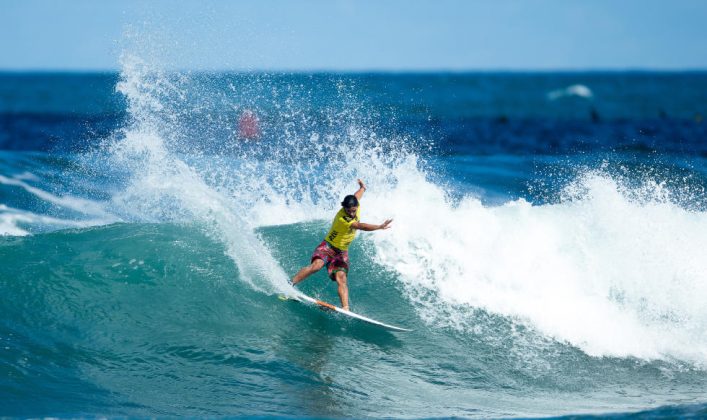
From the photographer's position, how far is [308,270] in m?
10.1

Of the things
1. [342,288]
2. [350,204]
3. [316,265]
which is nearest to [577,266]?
[342,288]

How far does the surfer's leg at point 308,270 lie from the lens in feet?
32.8

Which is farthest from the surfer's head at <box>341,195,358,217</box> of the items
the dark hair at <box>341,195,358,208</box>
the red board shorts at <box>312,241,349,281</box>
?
the red board shorts at <box>312,241,349,281</box>

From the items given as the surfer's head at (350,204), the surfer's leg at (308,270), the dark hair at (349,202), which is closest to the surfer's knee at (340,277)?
the surfer's leg at (308,270)

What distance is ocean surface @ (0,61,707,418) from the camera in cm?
Answer: 844

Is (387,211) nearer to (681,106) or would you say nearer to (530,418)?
(530,418)

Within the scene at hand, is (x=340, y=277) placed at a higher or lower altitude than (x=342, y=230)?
lower

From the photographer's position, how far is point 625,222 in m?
11.6

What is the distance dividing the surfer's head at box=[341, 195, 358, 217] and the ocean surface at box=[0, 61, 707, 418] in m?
1.36

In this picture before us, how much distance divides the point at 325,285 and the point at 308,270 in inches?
36.5

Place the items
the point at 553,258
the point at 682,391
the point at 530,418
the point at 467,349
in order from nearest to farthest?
the point at 530,418
the point at 682,391
the point at 467,349
the point at 553,258

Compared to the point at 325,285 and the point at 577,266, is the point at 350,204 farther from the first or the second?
the point at 577,266

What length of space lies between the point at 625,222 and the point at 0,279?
8766 mm

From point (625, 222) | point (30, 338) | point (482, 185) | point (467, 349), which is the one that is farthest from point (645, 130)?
point (30, 338)
